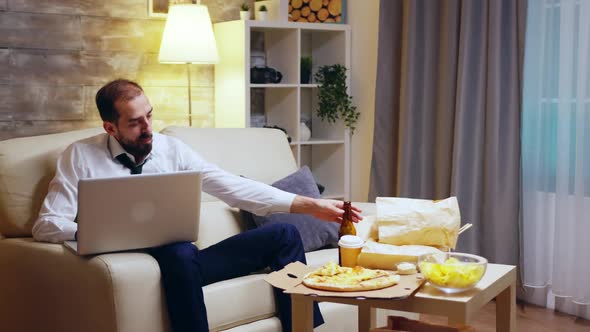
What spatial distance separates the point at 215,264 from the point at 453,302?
37.8 inches

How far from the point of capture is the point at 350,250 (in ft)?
8.00

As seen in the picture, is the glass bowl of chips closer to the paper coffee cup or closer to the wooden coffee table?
the wooden coffee table

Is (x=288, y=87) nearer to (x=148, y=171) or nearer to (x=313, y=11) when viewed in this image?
(x=313, y=11)

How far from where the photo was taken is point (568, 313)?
3.81 metres

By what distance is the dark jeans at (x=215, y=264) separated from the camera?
252 centimetres

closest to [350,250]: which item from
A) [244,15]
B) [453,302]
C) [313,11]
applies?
[453,302]

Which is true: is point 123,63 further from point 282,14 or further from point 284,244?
point 284,244

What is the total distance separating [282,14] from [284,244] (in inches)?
79.6

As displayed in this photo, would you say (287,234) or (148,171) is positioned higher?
(148,171)

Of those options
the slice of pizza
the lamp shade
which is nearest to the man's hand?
the slice of pizza

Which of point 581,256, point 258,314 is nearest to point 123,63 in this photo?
point 258,314

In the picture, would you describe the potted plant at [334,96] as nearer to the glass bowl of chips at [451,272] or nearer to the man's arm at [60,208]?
the man's arm at [60,208]

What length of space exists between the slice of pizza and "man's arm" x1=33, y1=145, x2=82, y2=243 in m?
0.88

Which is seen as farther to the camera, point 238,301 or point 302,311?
point 238,301
